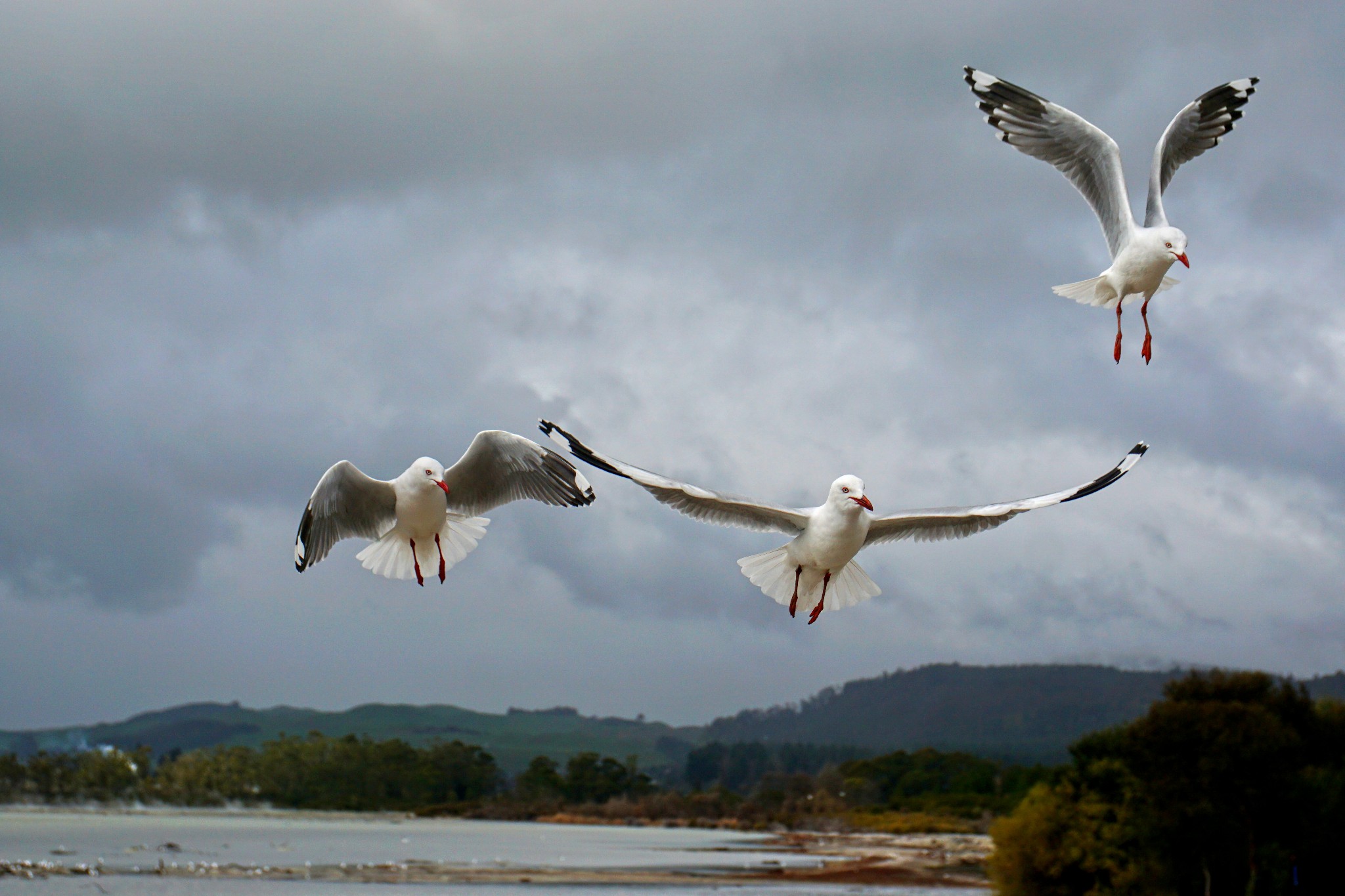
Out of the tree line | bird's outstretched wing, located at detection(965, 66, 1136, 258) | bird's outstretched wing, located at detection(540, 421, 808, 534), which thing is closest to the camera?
bird's outstretched wing, located at detection(540, 421, 808, 534)

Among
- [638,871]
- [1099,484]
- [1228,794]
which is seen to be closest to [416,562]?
[1099,484]

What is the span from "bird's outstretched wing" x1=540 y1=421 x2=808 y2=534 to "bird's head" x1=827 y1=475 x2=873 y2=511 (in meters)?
0.32

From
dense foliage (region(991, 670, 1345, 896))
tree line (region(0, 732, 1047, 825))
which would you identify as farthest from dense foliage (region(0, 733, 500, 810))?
dense foliage (region(991, 670, 1345, 896))

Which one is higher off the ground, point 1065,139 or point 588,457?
point 1065,139

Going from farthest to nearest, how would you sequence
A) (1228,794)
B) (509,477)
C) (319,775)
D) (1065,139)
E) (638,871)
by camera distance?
(319,775) → (638,871) → (1228,794) → (1065,139) → (509,477)

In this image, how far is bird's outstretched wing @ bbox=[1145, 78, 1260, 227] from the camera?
442 inches

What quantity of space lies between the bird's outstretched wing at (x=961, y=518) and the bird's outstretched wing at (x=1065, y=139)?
2.14 metres

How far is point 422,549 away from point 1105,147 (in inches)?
253

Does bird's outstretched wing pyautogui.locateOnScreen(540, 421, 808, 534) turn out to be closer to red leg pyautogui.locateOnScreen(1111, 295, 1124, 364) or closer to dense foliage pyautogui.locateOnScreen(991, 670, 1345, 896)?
red leg pyautogui.locateOnScreen(1111, 295, 1124, 364)

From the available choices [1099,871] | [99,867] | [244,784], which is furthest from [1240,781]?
[244,784]

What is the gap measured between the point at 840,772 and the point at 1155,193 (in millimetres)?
125917

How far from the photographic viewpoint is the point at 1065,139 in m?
11.2

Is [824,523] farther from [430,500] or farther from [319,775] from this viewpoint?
[319,775]

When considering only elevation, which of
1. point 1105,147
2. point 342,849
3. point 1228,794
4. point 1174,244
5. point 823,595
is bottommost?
point 342,849
